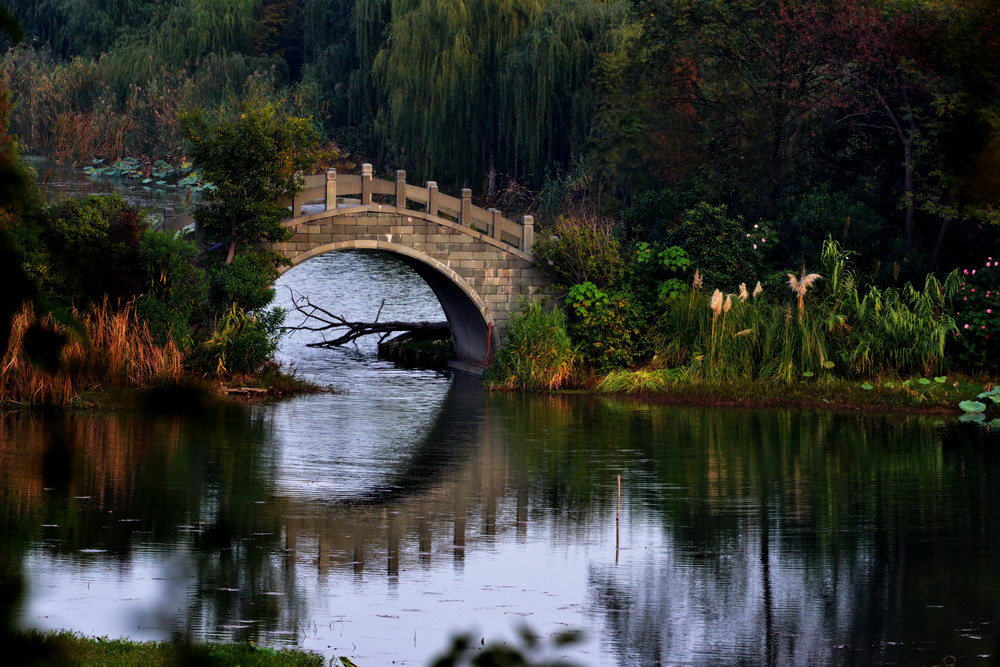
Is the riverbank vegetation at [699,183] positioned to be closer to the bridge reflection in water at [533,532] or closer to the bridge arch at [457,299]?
the bridge arch at [457,299]

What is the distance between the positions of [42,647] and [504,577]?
36.6ft

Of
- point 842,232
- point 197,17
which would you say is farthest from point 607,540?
point 197,17

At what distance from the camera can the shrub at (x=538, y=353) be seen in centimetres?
2678

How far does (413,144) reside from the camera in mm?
40719

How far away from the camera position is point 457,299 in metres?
29.5

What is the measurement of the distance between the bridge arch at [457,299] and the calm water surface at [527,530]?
296 cm

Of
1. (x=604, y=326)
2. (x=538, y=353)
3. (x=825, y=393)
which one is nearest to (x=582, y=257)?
(x=604, y=326)

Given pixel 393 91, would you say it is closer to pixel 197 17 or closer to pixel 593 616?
pixel 197 17

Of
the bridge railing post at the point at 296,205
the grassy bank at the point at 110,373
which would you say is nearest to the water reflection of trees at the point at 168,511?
the grassy bank at the point at 110,373

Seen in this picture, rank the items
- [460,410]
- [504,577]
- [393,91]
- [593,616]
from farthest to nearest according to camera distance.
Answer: [393,91], [460,410], [504,577], [593,616]

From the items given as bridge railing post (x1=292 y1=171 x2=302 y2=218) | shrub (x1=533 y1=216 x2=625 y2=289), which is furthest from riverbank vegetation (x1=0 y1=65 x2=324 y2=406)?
shrub (x1=533 y1=216 x2=625 y2=289)

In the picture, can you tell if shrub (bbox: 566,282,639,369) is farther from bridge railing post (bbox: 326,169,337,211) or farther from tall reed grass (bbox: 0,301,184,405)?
tall reed grass (bbox: 0,301,184,405)

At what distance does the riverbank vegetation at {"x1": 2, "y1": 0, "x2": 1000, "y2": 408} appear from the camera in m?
25.6

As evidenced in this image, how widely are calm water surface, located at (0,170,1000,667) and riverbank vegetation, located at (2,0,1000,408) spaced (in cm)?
172
